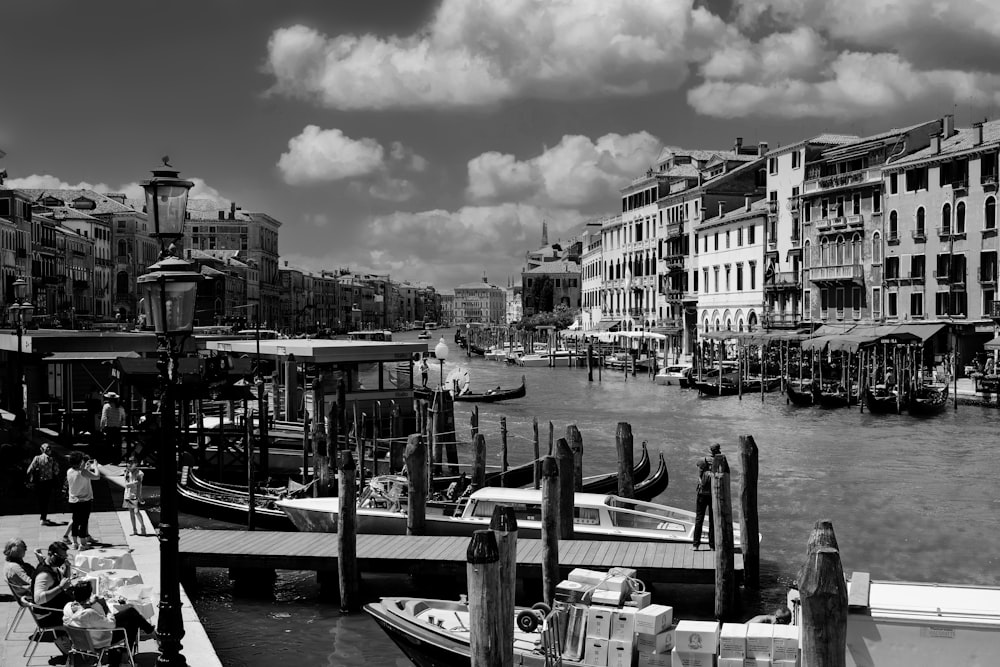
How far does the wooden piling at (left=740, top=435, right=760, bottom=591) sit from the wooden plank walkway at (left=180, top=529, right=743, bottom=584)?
0.22 meters

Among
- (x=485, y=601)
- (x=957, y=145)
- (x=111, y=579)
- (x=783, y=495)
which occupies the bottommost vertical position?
(x=783, y=495)

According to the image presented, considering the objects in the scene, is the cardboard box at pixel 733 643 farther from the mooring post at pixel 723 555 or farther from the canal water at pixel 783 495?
the canal water at pixel 783 495

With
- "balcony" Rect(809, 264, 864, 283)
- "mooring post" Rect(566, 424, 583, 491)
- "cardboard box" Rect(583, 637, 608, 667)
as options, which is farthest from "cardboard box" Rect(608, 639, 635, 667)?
"balcony" Rect(809, 264, 864, 283)

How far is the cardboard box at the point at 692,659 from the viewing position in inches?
368

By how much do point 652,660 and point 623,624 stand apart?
0.38 m

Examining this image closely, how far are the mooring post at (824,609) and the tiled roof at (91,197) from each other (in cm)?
7523

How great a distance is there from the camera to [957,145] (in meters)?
43.6

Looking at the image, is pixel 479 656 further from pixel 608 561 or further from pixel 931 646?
pixel 608 561

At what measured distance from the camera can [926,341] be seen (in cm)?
4316

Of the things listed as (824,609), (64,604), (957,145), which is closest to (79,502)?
(64,604)

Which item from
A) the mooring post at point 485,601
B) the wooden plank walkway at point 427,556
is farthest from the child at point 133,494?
the mooring post at point 485,601

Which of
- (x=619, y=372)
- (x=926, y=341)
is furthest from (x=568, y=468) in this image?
(x=619, y=372)

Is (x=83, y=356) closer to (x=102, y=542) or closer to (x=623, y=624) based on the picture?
(x=102, y=542)

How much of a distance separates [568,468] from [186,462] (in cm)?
905
